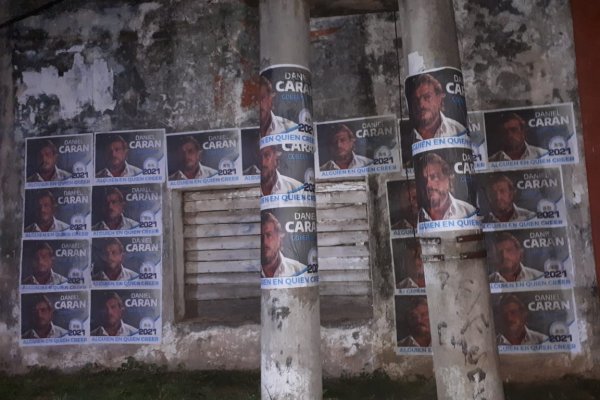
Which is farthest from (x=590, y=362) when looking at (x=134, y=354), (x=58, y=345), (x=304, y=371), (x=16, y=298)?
(x=16, y=298)

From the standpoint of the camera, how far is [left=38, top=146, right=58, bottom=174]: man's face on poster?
13.9ft

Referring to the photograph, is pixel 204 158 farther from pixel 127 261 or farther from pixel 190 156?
pixel 127 261

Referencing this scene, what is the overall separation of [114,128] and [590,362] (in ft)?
14.5

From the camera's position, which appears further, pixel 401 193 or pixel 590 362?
pixel 401 193

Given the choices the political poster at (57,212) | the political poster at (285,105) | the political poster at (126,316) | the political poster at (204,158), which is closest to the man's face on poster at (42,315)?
the political poster at (126,316)

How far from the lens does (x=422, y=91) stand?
9.38 ft

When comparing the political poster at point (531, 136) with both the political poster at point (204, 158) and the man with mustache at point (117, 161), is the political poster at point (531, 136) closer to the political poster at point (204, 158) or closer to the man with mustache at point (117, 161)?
the political poster at point (204, 158)

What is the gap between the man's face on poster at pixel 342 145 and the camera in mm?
3895

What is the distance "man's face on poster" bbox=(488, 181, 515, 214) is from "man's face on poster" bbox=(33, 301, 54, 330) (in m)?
3.93

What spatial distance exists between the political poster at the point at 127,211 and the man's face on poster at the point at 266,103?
1.50 m

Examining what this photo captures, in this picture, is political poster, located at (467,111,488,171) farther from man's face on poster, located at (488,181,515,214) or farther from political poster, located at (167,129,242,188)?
political poster, located at (167,129,242,188)

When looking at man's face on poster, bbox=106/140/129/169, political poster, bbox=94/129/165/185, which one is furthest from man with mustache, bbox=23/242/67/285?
man's face on poster, bbox=106/140/129/169

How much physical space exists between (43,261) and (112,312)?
0.81 m

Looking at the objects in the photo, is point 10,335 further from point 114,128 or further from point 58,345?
point 114,128
